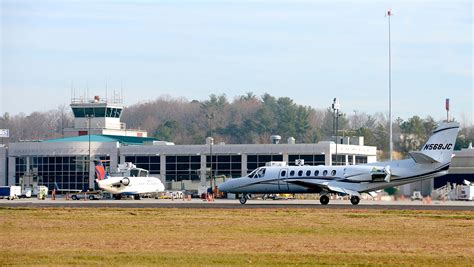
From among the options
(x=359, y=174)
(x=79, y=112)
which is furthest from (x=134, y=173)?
(x=359, y=174)

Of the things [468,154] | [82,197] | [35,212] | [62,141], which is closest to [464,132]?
[468,154]

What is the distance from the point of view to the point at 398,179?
70.4 metres

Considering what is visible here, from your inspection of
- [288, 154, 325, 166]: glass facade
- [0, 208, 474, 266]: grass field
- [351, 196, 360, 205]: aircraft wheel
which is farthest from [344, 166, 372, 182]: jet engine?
[288, 154, 325, 166]: glass facade

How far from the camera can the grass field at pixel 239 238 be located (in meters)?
29.9

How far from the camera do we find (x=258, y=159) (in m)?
117

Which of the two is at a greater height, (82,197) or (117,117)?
(117,117)

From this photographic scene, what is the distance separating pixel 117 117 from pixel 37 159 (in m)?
18.7

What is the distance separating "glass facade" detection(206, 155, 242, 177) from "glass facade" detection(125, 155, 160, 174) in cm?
691

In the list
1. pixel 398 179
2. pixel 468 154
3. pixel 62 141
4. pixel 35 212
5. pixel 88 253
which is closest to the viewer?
pixel 88 253

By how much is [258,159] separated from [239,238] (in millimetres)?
79608

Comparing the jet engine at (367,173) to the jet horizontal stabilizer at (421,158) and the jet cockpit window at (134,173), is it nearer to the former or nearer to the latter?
the jet horizontal stabilizer at (421,158)

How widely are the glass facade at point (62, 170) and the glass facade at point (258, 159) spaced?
62.3 ft

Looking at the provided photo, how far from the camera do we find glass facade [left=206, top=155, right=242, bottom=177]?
118m

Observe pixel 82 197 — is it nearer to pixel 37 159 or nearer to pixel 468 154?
pixel 37 159
